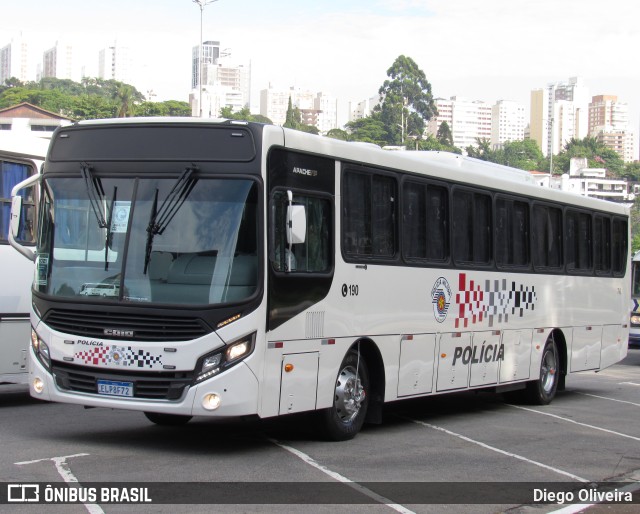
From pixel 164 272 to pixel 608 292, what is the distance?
11.1 m

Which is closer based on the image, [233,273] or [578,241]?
[233,273]

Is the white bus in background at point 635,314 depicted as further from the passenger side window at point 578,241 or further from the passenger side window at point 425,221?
the passenger side window at point 425,221

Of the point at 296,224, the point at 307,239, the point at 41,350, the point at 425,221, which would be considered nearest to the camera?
the point at 296,224

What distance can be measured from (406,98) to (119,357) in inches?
5862

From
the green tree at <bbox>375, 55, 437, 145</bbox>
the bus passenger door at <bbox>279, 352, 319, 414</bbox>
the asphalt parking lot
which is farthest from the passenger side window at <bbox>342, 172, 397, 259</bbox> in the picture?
the green tree at <bbox>375, 55, 437, 145</bbox>

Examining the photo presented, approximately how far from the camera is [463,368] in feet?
44.4

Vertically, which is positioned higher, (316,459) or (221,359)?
(221,359)

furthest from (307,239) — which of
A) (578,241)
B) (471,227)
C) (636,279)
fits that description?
(636,279)

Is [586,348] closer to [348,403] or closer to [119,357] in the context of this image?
[348,403]

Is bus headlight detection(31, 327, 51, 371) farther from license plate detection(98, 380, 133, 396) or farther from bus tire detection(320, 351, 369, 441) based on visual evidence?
bus tire detection(320, 351, 369, 441)

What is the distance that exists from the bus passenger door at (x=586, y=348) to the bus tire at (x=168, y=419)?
7.73 metres

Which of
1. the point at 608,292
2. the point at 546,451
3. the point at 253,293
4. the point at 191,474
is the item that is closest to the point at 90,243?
the point at 253,293

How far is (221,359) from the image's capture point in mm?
9391

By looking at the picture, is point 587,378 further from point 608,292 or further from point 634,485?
point 634,485
